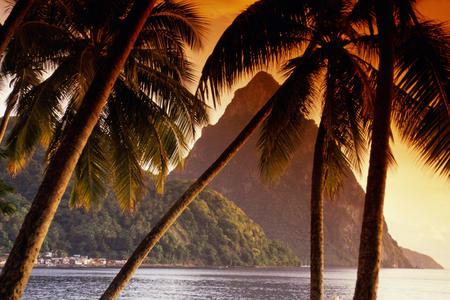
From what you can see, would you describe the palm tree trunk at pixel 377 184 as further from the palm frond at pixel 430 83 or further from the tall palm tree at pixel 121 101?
the tall palm tree at pixel 121 101

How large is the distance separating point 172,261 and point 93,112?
528 feet

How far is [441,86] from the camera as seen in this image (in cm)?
660

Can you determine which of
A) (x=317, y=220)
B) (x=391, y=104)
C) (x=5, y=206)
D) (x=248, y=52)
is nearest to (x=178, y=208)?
(x=317, y=220)

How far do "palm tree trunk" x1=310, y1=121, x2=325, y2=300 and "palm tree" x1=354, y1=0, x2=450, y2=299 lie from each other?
8.71 feet

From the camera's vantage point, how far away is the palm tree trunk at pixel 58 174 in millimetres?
6551

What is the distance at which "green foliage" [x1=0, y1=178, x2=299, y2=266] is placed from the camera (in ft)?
430

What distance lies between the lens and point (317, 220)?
9820 millimetres

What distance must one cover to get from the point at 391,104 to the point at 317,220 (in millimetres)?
3533

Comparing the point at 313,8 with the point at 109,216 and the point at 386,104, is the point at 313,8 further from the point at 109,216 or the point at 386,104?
the point at 109,216

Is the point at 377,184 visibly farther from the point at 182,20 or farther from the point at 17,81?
the point at 17,81

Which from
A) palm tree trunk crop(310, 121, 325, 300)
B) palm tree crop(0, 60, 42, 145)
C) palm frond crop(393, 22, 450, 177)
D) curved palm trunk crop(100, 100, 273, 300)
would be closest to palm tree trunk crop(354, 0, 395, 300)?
palm frond crop(393, 22, 450, 177)

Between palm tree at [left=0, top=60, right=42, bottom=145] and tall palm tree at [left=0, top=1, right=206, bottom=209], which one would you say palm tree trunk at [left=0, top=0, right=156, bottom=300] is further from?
palm tree at [left=0, top=60, right=42, bottom=145]

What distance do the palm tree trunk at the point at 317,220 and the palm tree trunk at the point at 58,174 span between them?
147 inches

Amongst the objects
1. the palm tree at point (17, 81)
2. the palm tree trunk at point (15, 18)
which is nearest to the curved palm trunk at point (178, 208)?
the palm tree trunk at point (15, 18)
